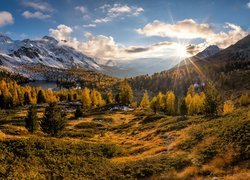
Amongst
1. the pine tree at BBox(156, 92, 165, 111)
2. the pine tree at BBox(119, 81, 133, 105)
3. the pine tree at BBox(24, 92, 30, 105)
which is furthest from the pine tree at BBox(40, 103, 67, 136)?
the pine tree at BBox(24, 92, 30, 105)

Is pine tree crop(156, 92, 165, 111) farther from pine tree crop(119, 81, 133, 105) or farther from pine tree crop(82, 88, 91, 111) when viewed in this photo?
pine tree crop(82, 88, 91, 111)

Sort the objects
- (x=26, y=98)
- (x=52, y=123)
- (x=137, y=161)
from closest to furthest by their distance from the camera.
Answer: (x=137, y=161) → (x=52, y=123) → (x=26, y=98)

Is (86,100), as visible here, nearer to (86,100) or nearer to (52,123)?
(86,100)

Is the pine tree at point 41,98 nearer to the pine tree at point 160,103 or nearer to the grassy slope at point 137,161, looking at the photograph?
the pine tree at point 160,103

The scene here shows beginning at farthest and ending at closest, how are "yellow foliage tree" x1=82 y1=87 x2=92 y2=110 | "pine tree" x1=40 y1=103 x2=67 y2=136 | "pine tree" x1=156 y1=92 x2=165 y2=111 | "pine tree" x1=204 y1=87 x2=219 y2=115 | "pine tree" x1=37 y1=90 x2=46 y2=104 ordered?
1. "pine tree" x1=37 y1=90 x2=46 y2=104
2. "yellow foliage tree" x1=82 y1=87 x2=92 y2=110
3. "pine tree" x1=156 y1=92 x2=165 y2=111
4. "pine tree" x1=204 y1=87 x2=219 y2=115
5. "pine tree" x1=40 y1=103 x2=67 y2=136

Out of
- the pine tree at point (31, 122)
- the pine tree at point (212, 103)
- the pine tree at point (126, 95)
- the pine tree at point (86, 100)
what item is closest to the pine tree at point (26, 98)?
the pine tree at point (86, 100)

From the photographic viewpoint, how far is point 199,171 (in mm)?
26016

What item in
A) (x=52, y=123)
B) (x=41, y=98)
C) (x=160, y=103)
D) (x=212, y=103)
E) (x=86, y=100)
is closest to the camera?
(x=52, y=123)

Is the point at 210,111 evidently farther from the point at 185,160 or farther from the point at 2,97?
the point at 2,97

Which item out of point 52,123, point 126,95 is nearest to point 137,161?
point 52,123

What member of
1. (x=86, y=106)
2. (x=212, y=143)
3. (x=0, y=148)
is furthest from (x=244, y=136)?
(x=86, y=106)

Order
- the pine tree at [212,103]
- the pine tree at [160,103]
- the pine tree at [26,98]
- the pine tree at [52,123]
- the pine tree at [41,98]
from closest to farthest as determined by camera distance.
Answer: the pine tree at [52,123] → the pine tree at [212,103] → the pine tree at [160,103] → the pine tree at [26,98] → the pine tree at [41,98]

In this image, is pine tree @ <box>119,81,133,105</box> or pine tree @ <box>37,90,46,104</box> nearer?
pine tree @ <box>119,81,133,105</box>

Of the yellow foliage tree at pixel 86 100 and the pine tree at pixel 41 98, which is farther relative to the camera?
the pine tree at pixel 41 98
